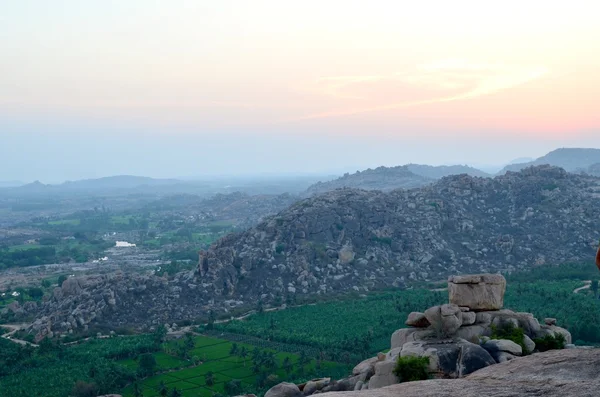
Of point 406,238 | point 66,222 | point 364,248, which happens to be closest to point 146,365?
point 364,248

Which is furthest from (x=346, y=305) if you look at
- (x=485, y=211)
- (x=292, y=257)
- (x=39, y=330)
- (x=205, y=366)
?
(x=485, y=211)

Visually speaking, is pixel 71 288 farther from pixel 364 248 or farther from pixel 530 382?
pixel 530 382

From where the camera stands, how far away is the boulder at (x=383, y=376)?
21441 millimetres

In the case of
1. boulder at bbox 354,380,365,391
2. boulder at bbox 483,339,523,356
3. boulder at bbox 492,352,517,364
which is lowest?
boulder at bbox 354,380,365,391

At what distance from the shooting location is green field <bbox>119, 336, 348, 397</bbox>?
4256 cm

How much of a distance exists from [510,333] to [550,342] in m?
1.74

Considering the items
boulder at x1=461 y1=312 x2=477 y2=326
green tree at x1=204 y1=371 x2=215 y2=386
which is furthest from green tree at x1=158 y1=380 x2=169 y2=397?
boulder at x1=461 y1=312 x2=477 y2=326

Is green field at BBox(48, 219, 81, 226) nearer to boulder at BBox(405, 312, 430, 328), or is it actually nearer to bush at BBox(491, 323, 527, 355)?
boulder at BBox(405, 312, 430, 328)

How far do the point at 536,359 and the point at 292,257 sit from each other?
60.4m

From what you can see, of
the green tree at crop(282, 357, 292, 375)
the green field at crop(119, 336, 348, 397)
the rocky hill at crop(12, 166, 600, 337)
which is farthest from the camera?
the rocky hill at crop(12, 166, 600, 337)

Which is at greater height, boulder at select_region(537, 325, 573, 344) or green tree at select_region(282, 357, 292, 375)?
boulder at select_region(537, 325, 573, 344)

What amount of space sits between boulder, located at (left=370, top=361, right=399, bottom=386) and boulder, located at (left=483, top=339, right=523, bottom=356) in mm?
3757

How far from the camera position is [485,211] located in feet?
299

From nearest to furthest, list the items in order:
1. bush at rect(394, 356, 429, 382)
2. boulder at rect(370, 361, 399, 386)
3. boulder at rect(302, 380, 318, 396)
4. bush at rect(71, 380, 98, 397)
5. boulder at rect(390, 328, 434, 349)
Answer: bush at rect(394, 356, 429, 382)
boulder at rect(370, 361, 399, 386)
boulder at rect(302, 380, 318, 396)
boulder at rect(390, 328, 434, 349)
bush at rect(71, 380, 98, 397)
